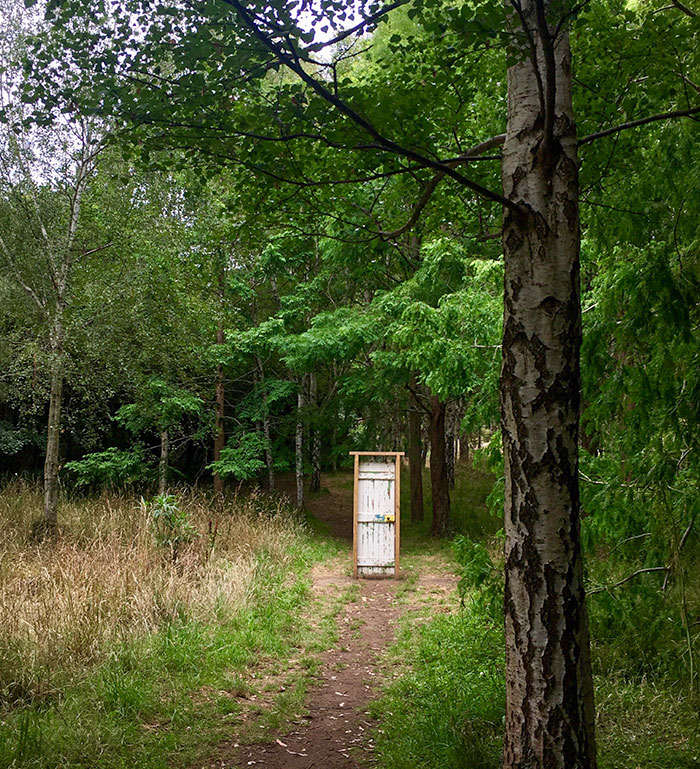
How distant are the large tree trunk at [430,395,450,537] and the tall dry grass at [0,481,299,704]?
171 inches

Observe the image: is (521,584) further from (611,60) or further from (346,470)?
(346,470)

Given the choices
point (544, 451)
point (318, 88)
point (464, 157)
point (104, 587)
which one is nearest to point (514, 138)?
point (464, 157)

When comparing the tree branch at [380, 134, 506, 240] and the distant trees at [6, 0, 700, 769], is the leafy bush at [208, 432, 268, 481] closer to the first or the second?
the distant trees at [6, 0, 700, 769]

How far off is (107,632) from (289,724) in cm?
171

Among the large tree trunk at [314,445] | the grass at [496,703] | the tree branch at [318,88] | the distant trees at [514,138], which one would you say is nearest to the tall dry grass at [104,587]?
the grass at [496,703]

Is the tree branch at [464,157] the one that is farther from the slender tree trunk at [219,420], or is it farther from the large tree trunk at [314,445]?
the large tree trunk at [314,445]

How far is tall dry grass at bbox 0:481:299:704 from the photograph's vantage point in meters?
4.83

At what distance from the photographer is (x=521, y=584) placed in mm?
2619

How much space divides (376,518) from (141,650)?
5317 mm

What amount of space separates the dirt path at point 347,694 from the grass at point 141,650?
0.69 feet

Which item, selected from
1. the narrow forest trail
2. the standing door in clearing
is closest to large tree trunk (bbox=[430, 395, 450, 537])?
the narrow forest trail

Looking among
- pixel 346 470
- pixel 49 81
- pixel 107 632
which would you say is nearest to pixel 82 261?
pixel 107 632

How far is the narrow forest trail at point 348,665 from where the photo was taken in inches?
161

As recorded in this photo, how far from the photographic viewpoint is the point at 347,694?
17.1 ft
